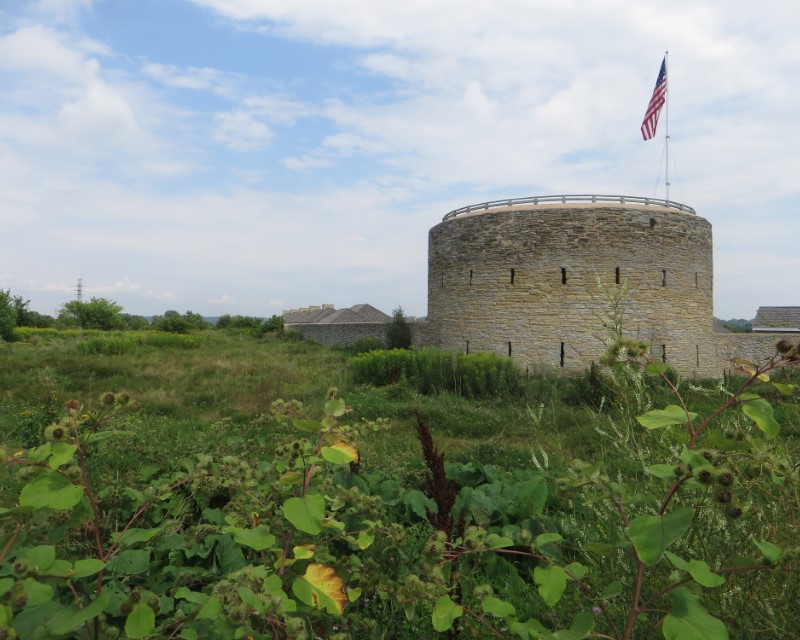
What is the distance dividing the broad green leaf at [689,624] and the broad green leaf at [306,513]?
2.86ft

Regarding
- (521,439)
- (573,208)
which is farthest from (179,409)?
(573,208)

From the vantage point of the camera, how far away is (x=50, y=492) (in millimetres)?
1297

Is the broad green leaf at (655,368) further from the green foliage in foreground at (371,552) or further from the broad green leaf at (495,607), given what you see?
the broad green leaf at (495,607)

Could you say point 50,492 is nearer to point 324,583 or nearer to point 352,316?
point 324,583

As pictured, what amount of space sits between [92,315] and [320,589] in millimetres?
47292

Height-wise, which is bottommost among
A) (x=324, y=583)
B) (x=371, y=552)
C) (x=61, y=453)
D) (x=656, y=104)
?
(x=371, y=552)

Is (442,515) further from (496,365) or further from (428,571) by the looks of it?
(496,365)

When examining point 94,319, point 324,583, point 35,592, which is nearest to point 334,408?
point 324,583

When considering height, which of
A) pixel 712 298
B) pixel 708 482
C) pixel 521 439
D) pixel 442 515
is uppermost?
pixel 712 298

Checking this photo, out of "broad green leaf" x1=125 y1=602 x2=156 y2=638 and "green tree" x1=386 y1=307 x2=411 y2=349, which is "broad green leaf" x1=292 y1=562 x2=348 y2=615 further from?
"green tree" x1=386 y1=307 x2=411 y2=349

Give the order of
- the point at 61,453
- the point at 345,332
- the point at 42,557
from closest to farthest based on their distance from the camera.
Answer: the point at 42,557, the point at 61,453, the point at 345,332

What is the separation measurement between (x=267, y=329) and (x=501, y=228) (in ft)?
66.9

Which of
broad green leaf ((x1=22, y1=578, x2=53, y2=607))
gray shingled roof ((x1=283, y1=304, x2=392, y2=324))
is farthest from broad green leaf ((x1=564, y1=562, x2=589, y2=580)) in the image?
gray shingled roof ((x1=283, y1=304, x2=392, y2=324))

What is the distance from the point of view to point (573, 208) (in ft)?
47.6
